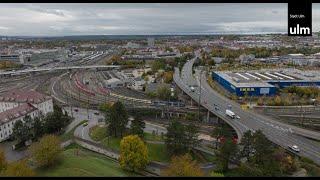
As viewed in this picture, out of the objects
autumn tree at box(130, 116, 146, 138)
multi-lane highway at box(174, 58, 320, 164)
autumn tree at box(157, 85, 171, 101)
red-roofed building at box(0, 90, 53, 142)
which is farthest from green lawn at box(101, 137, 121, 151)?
autumn tree at box(157, 85, 171, 101)

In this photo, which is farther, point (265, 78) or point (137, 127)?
point (265, 78)

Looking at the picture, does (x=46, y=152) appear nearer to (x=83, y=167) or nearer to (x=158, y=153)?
(x=83, y=167)

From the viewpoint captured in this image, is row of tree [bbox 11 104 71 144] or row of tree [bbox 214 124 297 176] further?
row of tree [bbox 11 104 71 144]

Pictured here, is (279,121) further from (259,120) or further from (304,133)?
(304,133)

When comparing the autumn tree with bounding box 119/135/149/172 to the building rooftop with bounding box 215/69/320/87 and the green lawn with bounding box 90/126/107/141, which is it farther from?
the building rooftop with bounding box 215/69/320/87

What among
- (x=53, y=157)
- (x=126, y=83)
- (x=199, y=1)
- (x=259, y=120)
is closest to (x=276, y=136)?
(x=259, y=120)

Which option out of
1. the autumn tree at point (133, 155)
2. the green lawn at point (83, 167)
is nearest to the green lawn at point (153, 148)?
the autumn tree at point (133, 155)

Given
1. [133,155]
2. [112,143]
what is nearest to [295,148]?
[133,155]

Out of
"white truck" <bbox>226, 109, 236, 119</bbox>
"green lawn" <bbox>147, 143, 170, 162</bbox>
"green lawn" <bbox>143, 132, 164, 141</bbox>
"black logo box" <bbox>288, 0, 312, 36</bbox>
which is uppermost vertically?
"black logo box" <bbox>288, 0, 312, 36</bbox>
